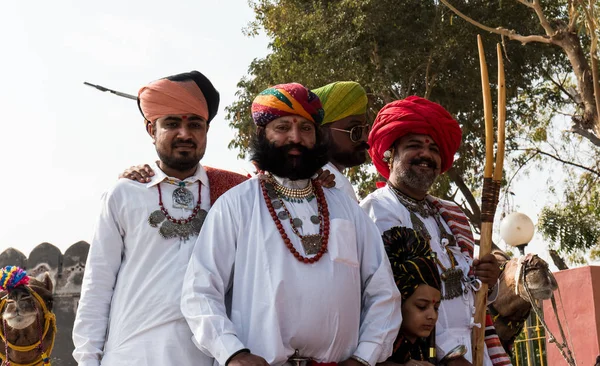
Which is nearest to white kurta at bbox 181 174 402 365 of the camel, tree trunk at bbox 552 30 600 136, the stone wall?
the camel

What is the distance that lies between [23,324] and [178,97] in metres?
3.24

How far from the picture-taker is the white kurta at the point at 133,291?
3.88 meters

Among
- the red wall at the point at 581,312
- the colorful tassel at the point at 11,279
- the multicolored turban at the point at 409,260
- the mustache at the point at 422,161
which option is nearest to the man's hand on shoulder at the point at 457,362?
the multicolored turban at the point at 409,260

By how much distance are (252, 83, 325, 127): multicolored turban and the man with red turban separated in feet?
2.68

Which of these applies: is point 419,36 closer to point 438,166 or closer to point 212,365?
point 438,166

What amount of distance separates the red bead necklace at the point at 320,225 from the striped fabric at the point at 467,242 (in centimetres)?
115

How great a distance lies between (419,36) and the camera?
55.2 feet

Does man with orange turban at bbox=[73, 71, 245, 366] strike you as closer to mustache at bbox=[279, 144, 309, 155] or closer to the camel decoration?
mustache at bbox=[279, 144, 309, 155]

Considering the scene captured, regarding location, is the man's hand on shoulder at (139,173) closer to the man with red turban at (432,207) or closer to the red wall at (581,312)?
the man with red turban at (432,207)

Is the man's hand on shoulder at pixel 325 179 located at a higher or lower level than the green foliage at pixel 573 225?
lower

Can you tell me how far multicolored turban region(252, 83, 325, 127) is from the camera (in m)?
3.90

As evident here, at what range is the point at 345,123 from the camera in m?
5.28

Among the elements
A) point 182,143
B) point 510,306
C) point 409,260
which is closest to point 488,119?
point 409,260

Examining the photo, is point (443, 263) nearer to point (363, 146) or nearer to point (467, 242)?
point (467, 242)
